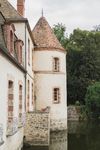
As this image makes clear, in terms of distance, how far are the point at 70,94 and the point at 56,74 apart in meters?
18.2

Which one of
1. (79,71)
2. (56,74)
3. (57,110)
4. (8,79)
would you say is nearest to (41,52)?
(56,74)

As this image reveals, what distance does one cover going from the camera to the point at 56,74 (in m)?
29.4

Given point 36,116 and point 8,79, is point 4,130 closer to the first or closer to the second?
point 8,79

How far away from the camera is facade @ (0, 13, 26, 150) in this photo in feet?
46.0

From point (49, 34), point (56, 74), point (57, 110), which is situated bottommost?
point (57, 110)

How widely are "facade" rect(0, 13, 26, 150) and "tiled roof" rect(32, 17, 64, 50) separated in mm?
8246

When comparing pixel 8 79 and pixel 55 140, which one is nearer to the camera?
pixel 8 79

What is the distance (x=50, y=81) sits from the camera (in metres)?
29.2

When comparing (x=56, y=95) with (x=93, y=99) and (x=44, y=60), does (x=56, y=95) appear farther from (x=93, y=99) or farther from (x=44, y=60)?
(x=93, y=99)

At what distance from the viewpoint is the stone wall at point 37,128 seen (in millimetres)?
21453

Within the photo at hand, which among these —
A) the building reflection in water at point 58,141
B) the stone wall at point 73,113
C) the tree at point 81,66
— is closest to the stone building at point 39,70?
the building reflection in water at point 58,141

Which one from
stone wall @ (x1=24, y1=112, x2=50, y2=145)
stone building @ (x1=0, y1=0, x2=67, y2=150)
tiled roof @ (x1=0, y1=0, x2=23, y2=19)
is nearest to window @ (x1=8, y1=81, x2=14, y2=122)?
stone building @ (x1=0, y1=0, x2=67, y2=150)

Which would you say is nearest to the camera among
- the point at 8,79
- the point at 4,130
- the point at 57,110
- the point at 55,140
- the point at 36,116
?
the point at 4,130

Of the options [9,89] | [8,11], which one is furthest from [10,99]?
[8,11]
